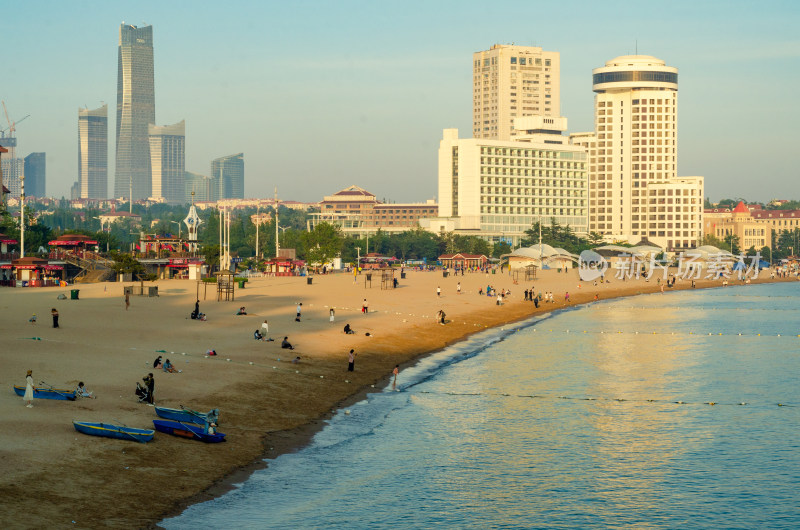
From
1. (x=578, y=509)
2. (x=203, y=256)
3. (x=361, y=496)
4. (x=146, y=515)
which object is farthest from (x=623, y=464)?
(x=203, y=256)

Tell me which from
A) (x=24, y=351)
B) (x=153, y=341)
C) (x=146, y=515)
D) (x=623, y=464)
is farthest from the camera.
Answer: (x=153, y=341)

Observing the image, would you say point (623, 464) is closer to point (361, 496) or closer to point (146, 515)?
point (361, 496)

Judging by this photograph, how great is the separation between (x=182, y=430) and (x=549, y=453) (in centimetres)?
1380

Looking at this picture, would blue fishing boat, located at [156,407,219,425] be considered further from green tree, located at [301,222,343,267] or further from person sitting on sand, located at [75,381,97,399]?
green tree, located at [301,222,343,267]

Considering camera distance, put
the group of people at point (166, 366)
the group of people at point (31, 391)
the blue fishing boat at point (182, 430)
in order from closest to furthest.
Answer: the blue fishing boat at point (182, 430) → the group of people at point (31, 391) → the group of people at point (166, 366)

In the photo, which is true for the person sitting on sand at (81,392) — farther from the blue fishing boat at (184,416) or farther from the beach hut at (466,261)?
the beach hut at (466,261)

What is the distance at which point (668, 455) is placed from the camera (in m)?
31.7

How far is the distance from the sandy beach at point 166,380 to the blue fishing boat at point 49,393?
0.34 metres

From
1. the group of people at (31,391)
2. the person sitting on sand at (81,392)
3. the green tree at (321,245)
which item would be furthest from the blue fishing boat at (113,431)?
the green tree at (321,245)

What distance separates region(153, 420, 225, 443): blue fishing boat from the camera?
2817 cm

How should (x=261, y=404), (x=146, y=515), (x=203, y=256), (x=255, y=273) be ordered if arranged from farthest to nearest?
1. (x=255, y=273)
2. (x=203, y=256)
3. (x=261, y=404)
4. (x=146, y=515)

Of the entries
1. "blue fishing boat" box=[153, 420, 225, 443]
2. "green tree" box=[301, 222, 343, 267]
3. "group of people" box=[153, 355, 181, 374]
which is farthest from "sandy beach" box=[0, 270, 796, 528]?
"green tree" box=[301, 222, 343, 267]

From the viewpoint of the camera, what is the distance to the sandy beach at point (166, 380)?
894 inches

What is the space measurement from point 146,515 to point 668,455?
64.7 ft
